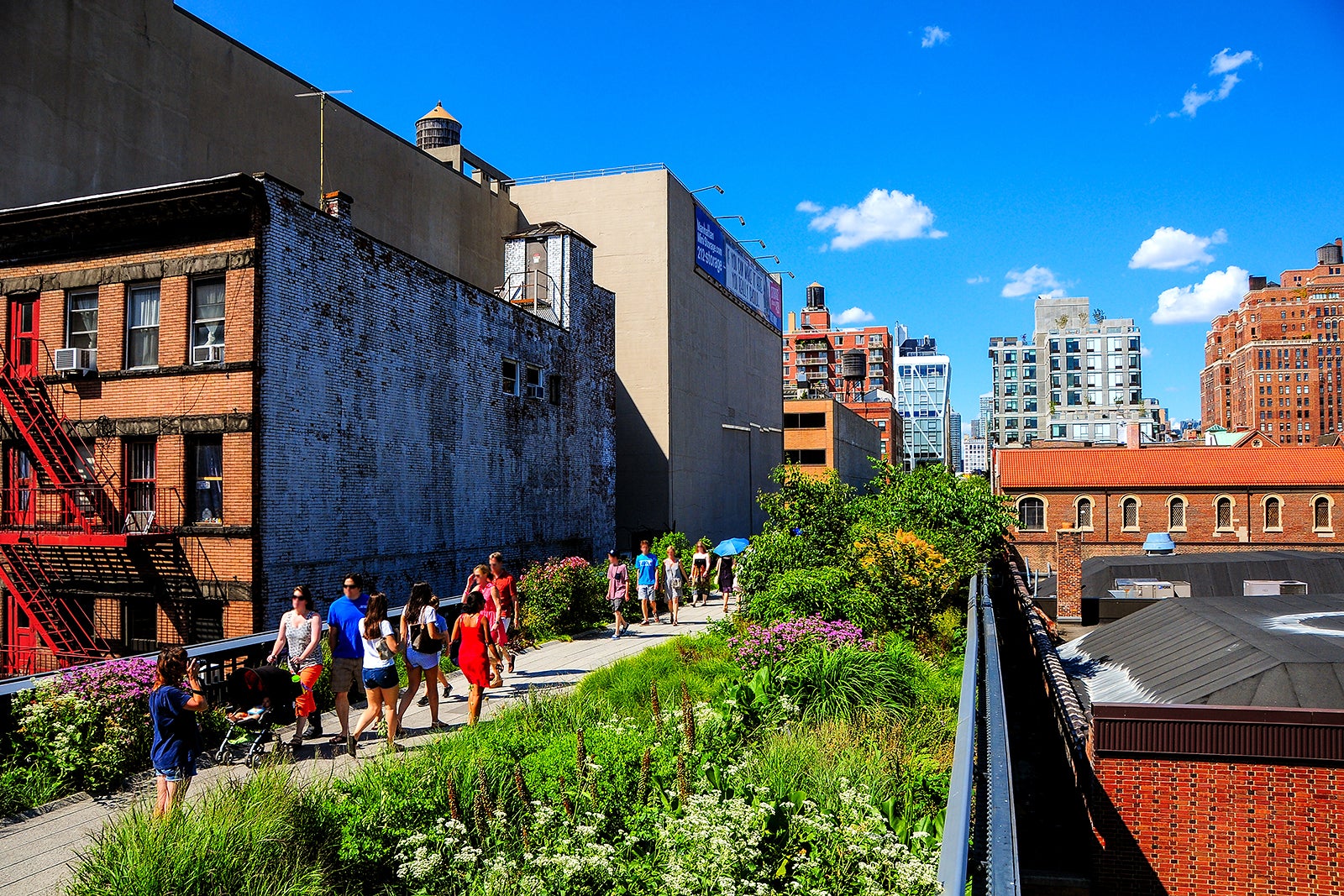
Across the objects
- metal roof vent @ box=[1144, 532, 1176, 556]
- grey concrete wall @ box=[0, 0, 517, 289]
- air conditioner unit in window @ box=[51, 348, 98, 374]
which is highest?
grey concrete wall @ box=[0, 0, 517, 289]

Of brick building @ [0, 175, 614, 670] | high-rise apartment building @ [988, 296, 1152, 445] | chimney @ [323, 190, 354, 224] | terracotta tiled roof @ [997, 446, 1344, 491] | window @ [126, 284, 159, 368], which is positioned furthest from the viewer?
high-rise apartment building @ [988, 296, 1152, 445]

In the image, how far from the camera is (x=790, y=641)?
11.2 meters

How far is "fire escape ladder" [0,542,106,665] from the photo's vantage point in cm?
1694

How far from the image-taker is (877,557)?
15492 millimetres

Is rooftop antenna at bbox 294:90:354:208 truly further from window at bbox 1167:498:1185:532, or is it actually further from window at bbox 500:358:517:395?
window at bbox 1167:498:1185:532

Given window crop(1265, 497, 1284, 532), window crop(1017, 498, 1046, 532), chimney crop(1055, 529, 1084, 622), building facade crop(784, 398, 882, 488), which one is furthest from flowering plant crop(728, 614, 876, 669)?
building facade crop(784, 398, 882, 488)

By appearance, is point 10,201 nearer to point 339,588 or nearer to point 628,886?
point 339,588

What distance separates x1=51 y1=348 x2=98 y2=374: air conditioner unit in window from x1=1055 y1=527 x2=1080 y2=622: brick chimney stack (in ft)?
106

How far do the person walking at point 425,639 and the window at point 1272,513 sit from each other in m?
59.3

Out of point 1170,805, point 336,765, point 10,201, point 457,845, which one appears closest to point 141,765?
point 336,765

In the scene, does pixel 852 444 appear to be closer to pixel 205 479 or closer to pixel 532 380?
pixel 532 380

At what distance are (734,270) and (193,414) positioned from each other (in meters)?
36.0

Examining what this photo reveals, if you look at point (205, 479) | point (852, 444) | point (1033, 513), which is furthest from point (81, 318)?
point (852, 444)

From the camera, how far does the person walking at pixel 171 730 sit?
286 inches
